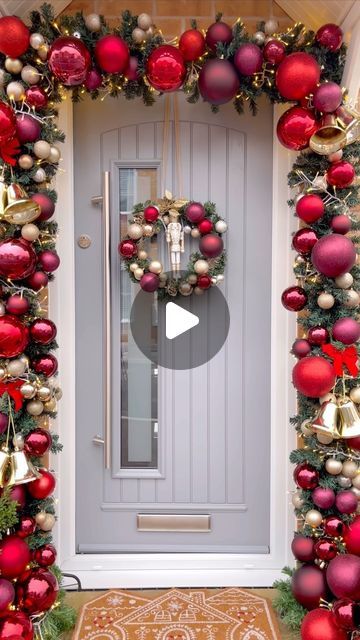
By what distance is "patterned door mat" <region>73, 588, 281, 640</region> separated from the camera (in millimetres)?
1992

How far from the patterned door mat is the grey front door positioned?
8.7 inches

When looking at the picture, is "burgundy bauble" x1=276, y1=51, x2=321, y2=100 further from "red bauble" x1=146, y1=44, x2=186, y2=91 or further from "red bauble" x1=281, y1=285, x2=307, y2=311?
"red bauble" x1=281, y1=285, x2=307, y2=311

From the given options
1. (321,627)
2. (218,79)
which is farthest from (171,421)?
(218,79)

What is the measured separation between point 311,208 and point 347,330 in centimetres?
52

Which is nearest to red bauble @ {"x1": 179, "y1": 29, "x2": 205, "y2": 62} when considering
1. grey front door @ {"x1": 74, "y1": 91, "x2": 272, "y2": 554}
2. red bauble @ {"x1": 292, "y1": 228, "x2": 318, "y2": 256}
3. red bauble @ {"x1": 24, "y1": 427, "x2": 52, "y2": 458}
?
grey front door @ {"x1": 74, "y1": 91, "x2": 272, "y2": 554}

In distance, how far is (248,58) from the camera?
1890mm

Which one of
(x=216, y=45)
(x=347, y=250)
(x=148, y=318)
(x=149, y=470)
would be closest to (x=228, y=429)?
(x=149, y=470)

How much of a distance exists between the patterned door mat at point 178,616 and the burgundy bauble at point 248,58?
7.60 ft

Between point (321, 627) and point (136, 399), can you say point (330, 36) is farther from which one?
point (321, 627)

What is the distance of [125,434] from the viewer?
2.41 metres

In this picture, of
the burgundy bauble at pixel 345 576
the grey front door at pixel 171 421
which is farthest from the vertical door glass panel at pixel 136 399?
the burgundy bauble at pixel 345 576

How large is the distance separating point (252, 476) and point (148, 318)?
→ 0.96 meters

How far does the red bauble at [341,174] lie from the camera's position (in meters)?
1.93
